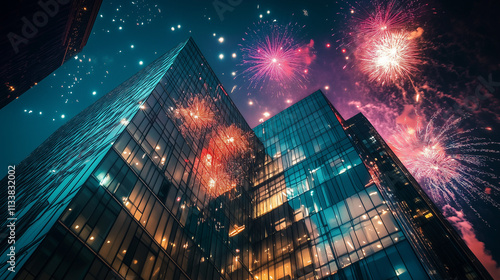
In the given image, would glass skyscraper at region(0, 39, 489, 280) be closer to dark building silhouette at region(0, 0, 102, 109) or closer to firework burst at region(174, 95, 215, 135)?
firework burst at region(174, 95, 215, 135)

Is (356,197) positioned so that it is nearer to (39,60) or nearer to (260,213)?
(260,213)

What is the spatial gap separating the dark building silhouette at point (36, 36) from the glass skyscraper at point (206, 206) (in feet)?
42.4

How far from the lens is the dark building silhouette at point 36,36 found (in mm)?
25141

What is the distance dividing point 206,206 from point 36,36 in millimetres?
31165

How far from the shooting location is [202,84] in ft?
135

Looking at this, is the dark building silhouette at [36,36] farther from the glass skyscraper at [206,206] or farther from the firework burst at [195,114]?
the firework burst at [195,114]

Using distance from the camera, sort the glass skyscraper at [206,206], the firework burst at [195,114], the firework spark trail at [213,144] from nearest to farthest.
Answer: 1. the glass skyscraper at [206,206]
2. the firework spark trail at [213,144]
3. the firework burst at [195,114]

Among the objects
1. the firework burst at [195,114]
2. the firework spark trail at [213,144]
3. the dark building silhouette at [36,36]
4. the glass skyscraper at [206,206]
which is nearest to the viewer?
the glass skyscraper at [206,206]

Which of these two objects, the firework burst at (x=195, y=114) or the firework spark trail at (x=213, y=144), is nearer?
the firework spark trail at (x=213, y=144)

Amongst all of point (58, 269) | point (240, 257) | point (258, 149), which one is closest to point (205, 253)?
point (240, 257)

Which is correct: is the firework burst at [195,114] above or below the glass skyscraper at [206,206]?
above

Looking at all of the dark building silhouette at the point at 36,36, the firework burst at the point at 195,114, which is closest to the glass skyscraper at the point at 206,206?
the firework burst at the point at 195,114

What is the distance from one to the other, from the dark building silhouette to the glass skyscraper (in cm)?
1293

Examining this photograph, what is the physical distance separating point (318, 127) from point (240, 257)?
84.6 feet
